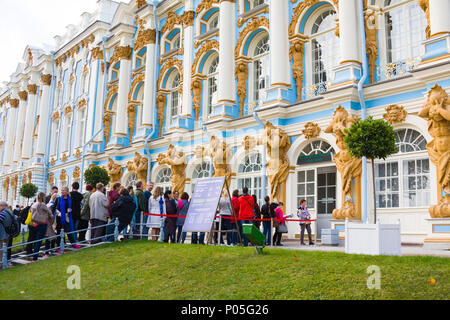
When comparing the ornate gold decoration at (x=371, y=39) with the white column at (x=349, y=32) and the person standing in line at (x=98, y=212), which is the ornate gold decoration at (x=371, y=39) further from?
the person standing in line at (x=98, y=212)

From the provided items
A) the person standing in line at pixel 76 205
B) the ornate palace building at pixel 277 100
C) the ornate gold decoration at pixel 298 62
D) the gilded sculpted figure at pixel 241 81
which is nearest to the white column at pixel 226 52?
the ornate palace building at pixel 277 100

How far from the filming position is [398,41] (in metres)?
15.0

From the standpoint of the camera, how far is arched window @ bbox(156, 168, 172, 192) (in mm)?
23172

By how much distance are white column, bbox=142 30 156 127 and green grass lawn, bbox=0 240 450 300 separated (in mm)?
14923

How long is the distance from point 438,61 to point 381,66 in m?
2.77

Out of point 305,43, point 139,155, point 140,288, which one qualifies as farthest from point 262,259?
point 139,155

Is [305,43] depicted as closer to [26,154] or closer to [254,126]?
[254,126]

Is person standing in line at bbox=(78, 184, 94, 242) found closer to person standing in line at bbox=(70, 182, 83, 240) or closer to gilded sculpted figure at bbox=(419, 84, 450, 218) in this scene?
person standing in line at bbox=(70, 182, 83, 240)

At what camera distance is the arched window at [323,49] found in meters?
16.9

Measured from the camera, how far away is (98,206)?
12492mm

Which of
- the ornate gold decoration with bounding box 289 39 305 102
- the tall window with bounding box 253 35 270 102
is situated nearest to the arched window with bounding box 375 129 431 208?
the ornate gold decoration with bounding box 289 39 305 102

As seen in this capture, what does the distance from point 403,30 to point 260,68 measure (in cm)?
650

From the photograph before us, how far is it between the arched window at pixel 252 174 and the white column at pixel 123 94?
11.1 m

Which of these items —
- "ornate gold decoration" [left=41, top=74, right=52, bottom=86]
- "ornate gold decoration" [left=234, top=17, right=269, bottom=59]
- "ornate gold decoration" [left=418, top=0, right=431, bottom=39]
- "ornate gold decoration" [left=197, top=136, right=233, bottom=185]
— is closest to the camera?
"ornate gold decoration" [left=418, top=0, right=431, bottom=39]
